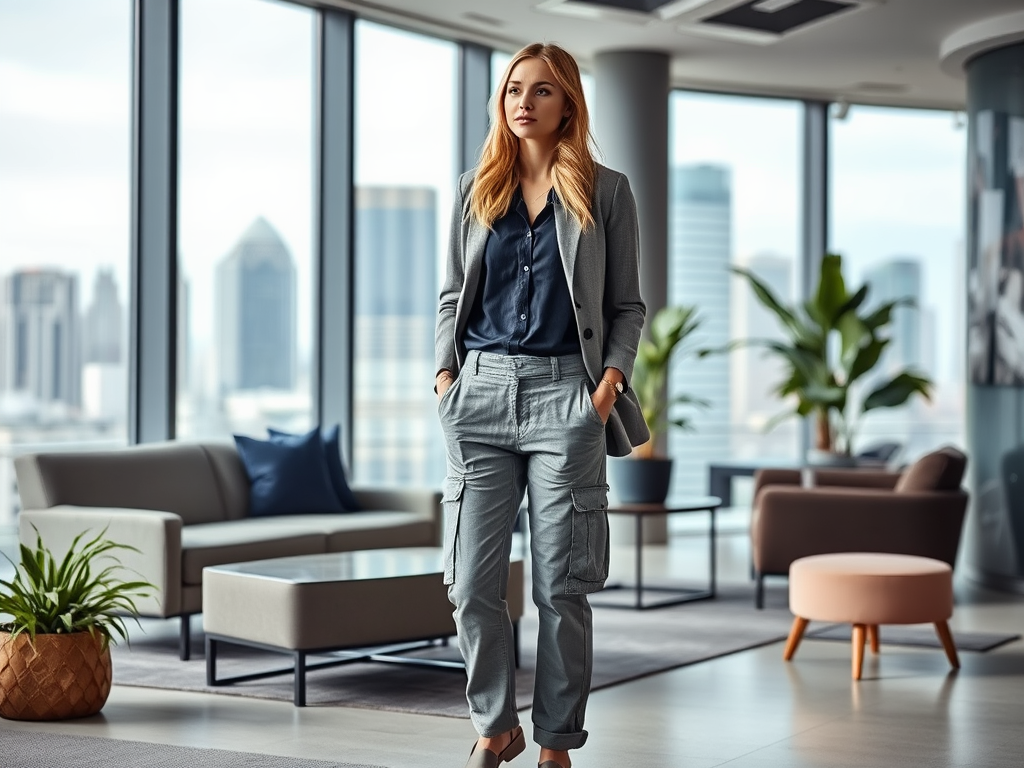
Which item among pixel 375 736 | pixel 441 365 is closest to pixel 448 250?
pixel 441 365

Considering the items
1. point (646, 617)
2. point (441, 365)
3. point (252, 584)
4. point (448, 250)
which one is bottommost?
point (646, 617)

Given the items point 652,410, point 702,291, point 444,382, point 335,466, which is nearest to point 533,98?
point 444,382

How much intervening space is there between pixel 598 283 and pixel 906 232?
7.33 metres

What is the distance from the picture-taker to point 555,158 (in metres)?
3.00

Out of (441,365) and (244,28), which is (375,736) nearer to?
(441,365)

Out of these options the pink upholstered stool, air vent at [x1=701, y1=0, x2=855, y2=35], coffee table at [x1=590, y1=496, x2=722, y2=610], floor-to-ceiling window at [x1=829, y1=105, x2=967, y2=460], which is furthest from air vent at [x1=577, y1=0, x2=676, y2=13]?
the pink upholstered stool

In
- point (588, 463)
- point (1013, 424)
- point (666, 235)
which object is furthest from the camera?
point (666, 235)

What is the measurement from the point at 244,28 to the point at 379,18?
2.62ft

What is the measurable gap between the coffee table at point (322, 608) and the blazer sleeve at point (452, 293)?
1393 millimetres

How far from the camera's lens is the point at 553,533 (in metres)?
2.86

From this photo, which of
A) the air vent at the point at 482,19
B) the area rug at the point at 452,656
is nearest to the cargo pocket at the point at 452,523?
the area rug at the point at 452,656

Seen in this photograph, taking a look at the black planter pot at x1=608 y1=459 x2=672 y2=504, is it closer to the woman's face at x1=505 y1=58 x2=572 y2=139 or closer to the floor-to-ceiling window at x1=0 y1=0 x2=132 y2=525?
→ the floor-to-ceiling window at x1=0 y1=0 x2=132 y2=525

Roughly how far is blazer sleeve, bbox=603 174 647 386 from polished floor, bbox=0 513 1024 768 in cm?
111

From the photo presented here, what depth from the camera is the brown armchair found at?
6.05 m
